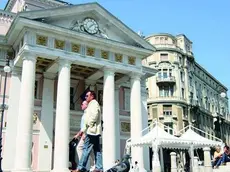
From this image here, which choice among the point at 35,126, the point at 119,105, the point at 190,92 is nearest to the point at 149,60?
the point at 190,92

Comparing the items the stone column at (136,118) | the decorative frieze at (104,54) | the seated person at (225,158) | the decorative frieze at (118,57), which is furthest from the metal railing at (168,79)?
the seated person at (225,158)

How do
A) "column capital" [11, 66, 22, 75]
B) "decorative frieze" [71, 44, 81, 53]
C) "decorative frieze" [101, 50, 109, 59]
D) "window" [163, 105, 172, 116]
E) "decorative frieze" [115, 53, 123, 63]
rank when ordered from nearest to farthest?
"decorative frieze" [71, 44, 81, 53], "column capital" [11, 66, 22, 75], "decorative frieze" [101, 50, 109, 59], "decorative frieze" [115, 53, 123, 63], "window" [163, 105, 172, 116]

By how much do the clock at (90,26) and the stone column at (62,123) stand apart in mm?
3371

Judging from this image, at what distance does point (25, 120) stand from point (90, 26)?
890cm

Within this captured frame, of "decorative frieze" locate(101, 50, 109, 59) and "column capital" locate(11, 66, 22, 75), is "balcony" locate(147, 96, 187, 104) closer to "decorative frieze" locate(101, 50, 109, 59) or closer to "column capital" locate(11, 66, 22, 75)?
"decorative frieze" locate(101, 50, 109, 59)

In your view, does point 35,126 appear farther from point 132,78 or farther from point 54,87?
point 132,78

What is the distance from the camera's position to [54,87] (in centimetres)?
2594

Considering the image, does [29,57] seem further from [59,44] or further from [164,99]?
[164,99]

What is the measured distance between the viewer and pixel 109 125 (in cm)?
2286

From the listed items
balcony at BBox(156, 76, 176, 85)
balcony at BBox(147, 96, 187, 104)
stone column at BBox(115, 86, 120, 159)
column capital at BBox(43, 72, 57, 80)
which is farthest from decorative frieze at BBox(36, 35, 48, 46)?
balcony at BBox(156, 76, 176, 85)

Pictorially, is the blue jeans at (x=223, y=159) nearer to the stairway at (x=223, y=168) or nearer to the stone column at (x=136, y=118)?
the stairway at (x=223, y=168)

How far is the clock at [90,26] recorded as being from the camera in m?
24.1

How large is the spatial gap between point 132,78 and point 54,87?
21.1ft

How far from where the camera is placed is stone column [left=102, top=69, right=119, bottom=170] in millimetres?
22167
